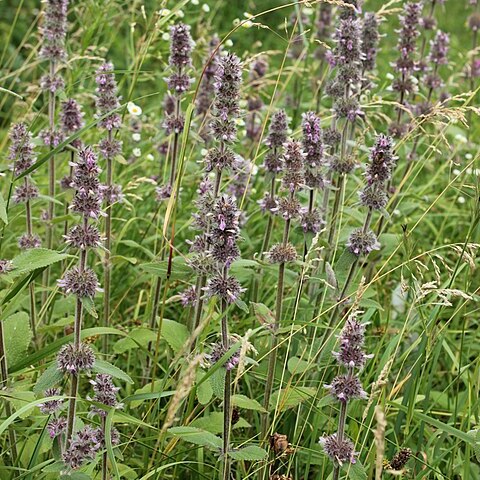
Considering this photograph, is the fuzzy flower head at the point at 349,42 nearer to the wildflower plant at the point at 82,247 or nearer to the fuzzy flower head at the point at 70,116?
the fuzzy flower head at the point at 70,116

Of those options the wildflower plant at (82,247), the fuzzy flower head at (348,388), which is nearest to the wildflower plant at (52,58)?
the wildflower plant at (82,247)

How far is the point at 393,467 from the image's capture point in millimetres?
2828

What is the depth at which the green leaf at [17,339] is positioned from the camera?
3.14m

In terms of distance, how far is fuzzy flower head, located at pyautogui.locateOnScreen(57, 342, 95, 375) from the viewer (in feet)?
8.52

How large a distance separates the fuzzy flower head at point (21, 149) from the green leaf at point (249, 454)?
1.43m

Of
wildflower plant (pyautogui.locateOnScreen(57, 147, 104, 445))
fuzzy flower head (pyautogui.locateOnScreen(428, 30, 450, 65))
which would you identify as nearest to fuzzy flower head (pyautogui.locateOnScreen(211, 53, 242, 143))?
wildflower plant (pyautogui.locateOnScreen(57, 147, 104, 445))

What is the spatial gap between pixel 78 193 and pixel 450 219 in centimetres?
320

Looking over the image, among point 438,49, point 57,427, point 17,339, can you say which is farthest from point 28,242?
point 438,49

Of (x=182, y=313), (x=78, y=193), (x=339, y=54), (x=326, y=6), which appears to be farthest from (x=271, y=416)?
(x=326, y=6)

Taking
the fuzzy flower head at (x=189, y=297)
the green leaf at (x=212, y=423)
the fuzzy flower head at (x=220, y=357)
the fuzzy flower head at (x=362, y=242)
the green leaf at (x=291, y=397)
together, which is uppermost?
the fuzzy flower head at (x=362, y=242)

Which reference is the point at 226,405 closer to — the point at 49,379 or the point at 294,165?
the point at 49,379

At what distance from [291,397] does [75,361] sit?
90 cm

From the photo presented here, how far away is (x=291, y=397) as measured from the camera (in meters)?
3.13

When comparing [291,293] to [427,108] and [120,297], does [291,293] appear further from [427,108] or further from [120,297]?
[427,108]
